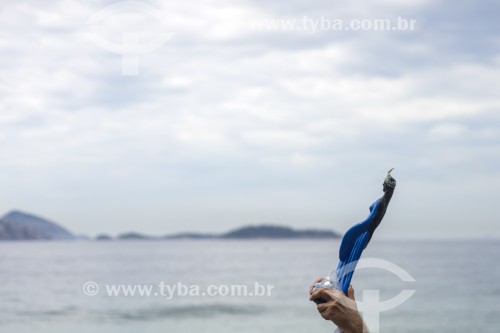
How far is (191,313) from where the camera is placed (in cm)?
3859

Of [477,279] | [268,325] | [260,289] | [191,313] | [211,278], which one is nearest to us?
[268,325]

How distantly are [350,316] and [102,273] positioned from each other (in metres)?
82.4

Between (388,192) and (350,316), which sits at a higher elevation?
(388,192)

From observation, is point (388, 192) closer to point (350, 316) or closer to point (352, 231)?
point (352, 231)

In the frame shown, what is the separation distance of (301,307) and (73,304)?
13674 mm

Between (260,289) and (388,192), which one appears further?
(260,289)

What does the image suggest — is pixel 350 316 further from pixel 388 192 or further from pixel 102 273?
pixel 102 273

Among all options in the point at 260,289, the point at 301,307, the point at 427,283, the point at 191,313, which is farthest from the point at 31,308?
the point at 427,283

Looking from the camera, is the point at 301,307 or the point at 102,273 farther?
the point at 102,273

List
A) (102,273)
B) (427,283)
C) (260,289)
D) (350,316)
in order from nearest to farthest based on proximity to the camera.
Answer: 1. (350,316)
2. (260,289)
3. (427,283)
4. (102,273)

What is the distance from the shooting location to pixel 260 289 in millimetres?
57125

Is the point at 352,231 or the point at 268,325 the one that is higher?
the point at 352,231

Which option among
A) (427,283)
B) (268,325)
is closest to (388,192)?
(268,325)

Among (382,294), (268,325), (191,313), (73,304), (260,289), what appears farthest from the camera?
(260,289)
